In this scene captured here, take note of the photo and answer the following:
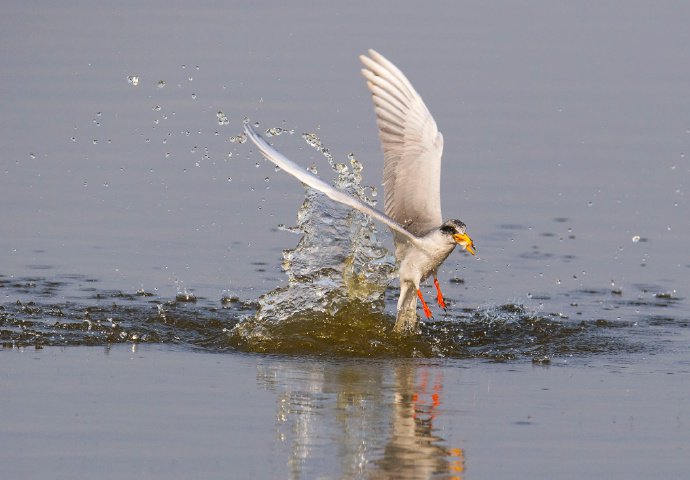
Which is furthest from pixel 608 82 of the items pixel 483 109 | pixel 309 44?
pixel 309 44

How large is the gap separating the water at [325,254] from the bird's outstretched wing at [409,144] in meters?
0.68

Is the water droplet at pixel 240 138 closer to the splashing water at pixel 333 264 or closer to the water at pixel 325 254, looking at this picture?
the water at pixel 325 254

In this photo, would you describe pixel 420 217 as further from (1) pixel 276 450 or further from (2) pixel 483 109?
(2) pixel 483 109

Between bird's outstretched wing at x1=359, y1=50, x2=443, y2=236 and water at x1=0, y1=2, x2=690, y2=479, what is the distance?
26.9 inches

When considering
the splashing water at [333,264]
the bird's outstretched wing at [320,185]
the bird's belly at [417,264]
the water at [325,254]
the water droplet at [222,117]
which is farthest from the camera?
the water droplet at [222,117]

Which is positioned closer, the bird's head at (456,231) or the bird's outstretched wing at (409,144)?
the bird's head at (456,231)

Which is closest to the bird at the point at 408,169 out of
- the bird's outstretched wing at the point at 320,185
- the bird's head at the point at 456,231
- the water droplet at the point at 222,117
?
the bird's head at the point at 456,231

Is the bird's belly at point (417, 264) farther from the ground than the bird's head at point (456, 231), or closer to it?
closer to it

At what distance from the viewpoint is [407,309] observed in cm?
1050

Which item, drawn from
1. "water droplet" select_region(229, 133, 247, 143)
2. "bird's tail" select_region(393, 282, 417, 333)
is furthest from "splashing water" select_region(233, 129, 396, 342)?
"water droplet" select_region(229, 133, 247, 143)

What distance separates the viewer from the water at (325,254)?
733 cm

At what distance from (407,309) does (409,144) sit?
109cm

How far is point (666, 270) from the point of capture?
11.8m

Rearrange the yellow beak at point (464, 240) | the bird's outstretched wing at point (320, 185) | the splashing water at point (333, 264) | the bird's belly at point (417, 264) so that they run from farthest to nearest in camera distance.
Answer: the splashing water at point (333, 264) < the bird's belly at point (417, 264) < the yellow beak at point (464, 240) < the bird's outstretched wing at point (320, 185)
